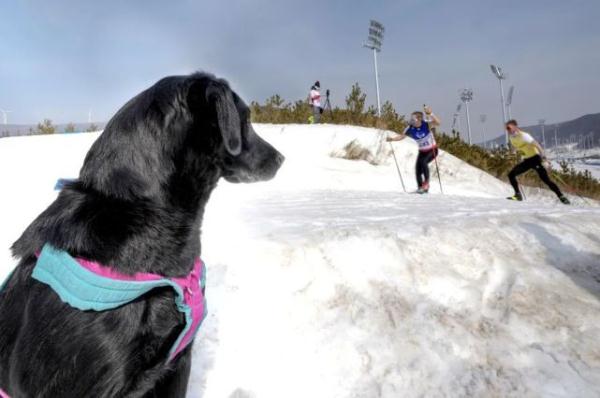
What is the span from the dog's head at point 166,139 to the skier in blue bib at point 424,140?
29.1 ft

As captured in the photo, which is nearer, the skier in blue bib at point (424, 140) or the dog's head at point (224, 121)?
the dog's head at point (224, 121)

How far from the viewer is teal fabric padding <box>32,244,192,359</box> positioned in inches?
53.0

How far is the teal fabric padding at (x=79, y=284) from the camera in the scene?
135 cm

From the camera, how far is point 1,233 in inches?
204

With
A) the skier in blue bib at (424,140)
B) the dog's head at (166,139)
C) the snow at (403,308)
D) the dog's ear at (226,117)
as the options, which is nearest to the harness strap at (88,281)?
the dog's head at (166,139)

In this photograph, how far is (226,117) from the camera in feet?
5.42

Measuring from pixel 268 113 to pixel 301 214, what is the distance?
14.3 metres

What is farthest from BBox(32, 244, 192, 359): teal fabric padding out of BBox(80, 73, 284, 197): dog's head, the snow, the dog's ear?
the snow

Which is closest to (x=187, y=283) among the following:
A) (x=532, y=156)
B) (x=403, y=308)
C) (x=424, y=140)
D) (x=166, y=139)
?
(x=166, y=139)

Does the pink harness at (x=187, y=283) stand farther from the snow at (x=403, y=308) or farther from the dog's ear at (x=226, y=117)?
the snow at (x=403, y=308)

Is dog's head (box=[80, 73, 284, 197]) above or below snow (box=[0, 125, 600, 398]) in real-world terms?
above

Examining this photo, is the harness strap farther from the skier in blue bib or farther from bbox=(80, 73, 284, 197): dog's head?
the skier in blue bib

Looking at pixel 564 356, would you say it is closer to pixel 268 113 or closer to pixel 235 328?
pixel 235 328

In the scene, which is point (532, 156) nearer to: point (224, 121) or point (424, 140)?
point (424, 140)
